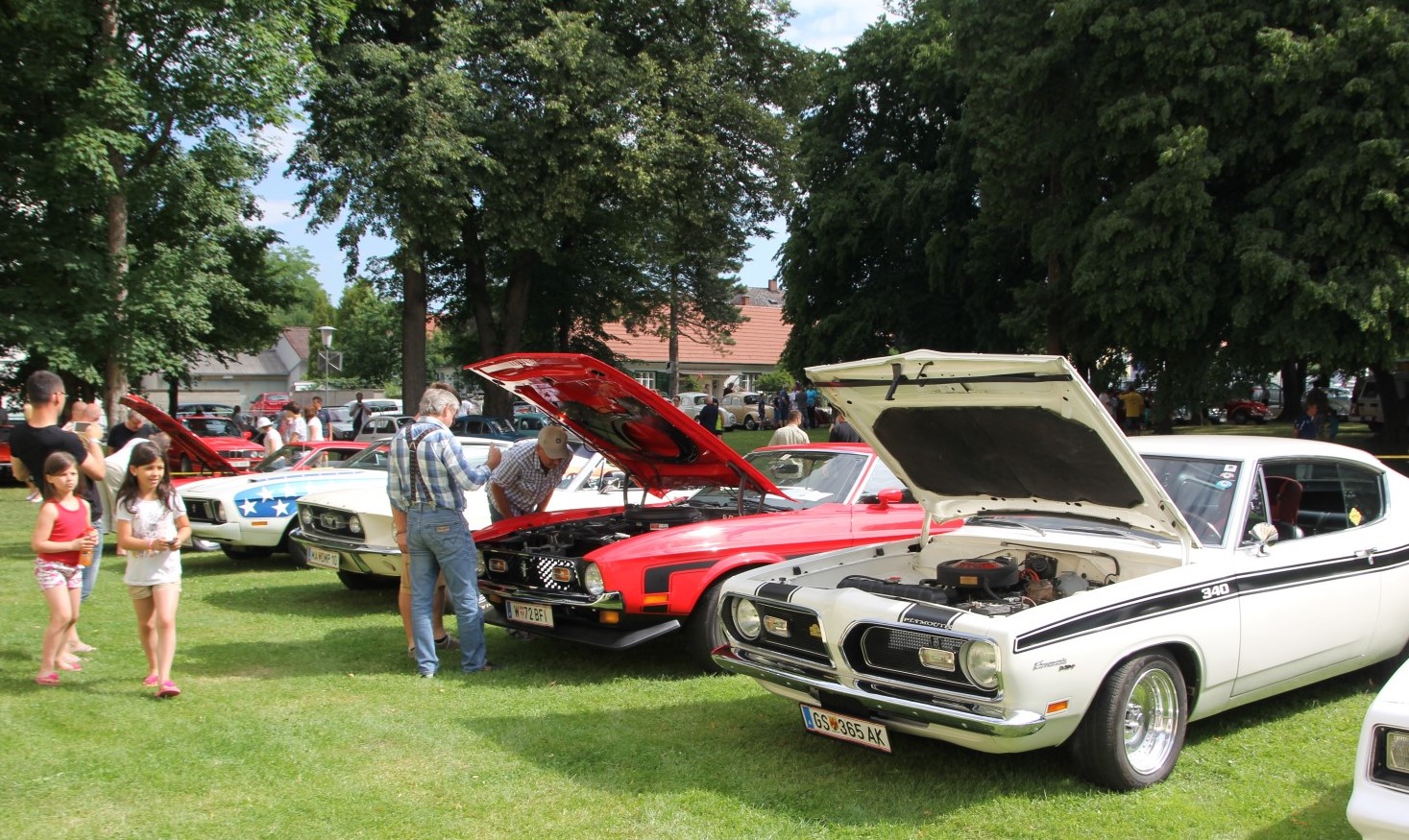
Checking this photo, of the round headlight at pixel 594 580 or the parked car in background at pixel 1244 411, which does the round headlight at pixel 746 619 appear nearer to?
the round headlight at pixel 594 580

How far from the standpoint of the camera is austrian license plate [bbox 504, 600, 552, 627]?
21.6 ft

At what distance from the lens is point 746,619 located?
17.2ft

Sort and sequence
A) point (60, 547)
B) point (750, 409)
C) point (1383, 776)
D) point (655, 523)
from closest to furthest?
point (1383, 776) → point (60, 547) → point (655, 523) → point (750, 409)

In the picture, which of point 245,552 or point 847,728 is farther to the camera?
point 245,552

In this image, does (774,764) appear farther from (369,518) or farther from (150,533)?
(369,518)

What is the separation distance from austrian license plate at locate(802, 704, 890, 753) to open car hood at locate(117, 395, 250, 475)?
346 inches

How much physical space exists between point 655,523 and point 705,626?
124 centimetres

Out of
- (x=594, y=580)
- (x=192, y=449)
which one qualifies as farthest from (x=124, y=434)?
(x=594, y=580)

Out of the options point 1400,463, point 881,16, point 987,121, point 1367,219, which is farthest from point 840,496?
point 881,16

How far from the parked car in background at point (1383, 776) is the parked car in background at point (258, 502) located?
8.74 meters

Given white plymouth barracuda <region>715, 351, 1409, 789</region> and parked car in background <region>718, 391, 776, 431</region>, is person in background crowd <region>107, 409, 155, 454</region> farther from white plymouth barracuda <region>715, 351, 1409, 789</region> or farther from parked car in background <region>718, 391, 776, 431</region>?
parked car in background <region>718, 391, 776, 431</region>

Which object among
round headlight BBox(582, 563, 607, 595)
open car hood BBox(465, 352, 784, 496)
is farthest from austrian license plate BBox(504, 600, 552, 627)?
open car hood BBox(465, 352, 784, 496)

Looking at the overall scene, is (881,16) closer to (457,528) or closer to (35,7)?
(35,7)

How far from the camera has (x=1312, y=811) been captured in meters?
4.41
